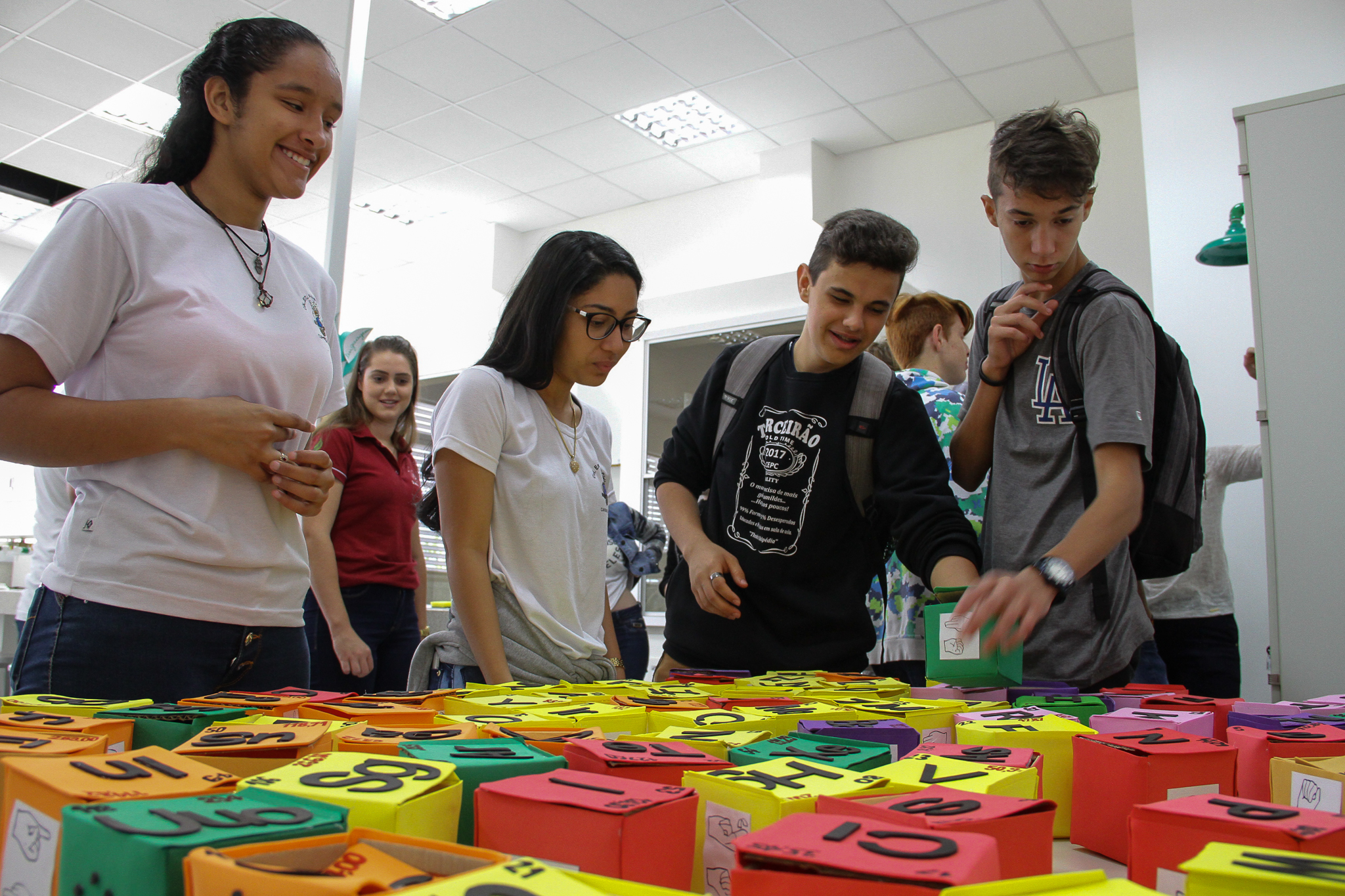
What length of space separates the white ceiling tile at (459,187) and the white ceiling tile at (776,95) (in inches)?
67.0

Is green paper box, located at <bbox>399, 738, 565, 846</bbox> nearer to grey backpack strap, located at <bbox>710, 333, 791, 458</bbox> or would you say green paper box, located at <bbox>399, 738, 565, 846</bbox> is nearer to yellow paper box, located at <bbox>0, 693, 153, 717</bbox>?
yellow paper box, located at <bbox>0, 693, 153, 717</bbox>

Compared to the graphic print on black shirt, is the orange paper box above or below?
below

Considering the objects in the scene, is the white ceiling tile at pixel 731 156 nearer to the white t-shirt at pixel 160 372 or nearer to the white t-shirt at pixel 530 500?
the white t-shirt at pixel 530 500

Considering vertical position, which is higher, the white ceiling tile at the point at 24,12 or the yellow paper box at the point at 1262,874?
the white ceiling tile at the point at 24,12

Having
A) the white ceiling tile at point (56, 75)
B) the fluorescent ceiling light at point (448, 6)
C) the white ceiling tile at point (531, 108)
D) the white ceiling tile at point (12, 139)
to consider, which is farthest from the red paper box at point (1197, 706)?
the white ceiling tile at point (12, 139)

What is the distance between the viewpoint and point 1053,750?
2.27ft

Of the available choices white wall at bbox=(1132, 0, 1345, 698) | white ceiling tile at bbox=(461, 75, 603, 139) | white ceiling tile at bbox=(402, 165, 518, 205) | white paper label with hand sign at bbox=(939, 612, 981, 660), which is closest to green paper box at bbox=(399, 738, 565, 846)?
white paper label with hand sign at bbox=(939, 612, 981, 660)

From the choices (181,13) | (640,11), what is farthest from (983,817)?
(181,13)

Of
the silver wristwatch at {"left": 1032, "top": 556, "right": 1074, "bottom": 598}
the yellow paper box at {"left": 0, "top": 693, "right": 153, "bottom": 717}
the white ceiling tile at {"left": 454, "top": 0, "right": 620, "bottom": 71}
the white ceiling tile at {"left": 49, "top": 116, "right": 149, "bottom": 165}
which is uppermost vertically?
the white ceiling tile at {"left": 454, "top": 0, "right": 620, "bottom": 71}

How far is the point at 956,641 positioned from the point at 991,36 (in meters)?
4.00

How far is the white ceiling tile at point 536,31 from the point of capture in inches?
161

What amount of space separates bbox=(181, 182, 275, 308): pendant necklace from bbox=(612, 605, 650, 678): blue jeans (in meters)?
2.63

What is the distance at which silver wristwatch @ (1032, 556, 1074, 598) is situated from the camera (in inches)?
40.5

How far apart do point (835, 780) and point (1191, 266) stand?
3.44 metres
